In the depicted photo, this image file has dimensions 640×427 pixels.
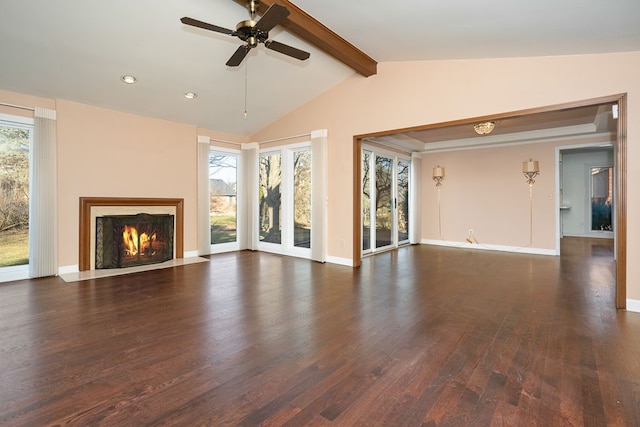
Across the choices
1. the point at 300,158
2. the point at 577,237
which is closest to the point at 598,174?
the point at 577,237

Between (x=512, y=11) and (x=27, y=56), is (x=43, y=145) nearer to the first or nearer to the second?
(x=27, y=56)

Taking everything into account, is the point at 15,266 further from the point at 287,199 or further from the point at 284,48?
the point at 284,48

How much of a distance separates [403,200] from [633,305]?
491cm

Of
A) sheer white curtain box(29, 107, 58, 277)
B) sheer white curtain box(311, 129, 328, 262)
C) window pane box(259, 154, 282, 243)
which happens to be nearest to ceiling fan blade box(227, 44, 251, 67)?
sheer white curtain box(311, 129, 328, 262)

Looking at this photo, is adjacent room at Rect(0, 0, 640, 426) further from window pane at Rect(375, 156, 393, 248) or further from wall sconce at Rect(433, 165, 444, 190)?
wall sconce at Rect(433, 165, 444, 190)

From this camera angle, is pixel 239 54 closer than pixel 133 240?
Yes

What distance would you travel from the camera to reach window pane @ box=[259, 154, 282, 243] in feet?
22.0

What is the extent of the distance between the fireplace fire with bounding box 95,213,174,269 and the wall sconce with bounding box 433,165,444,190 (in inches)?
241

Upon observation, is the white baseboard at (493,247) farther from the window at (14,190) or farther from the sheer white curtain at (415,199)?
the window at (14,190)

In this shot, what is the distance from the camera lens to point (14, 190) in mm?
4371

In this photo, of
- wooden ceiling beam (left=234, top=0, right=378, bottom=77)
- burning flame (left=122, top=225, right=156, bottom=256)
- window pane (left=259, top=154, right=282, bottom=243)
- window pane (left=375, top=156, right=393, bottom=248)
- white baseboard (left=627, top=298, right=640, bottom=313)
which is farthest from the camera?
window pane (left=375, top=156, right=393, bottom=248)

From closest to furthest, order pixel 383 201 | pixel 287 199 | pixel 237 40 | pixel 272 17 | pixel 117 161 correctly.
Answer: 1. pixel 272 17
2. pixel 237 40
3. pixel 117 161
4. pixel 287 199
5. pixel 383 201

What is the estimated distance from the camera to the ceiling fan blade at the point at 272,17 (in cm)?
234

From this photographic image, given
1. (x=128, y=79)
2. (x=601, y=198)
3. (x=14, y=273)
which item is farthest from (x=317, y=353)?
(x=601, y=198)
